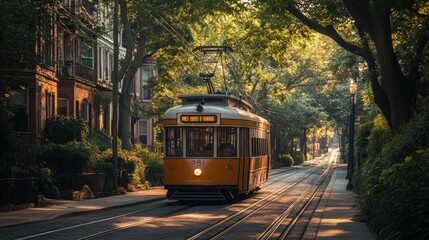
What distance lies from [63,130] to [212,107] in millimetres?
12106

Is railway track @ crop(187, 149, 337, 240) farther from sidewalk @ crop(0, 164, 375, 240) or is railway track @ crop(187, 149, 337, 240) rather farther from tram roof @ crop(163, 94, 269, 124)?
tram roof @ crop(163, 94, 269, 124)

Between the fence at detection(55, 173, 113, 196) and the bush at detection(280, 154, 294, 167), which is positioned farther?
the bush at detection(280, 154, 294, 167)

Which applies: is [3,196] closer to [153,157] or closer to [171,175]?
[171,175]

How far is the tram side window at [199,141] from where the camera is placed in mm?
22906

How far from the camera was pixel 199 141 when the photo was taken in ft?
75.6

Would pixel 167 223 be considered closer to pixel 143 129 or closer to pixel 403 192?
pixel 403 192

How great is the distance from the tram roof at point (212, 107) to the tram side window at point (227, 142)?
464 mm

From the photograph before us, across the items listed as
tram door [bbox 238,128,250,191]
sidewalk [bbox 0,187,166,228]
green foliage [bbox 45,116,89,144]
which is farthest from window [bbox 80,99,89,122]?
tram door [bbox 238,128,250,191]

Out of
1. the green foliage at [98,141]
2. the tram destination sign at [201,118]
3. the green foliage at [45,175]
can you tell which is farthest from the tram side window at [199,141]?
the green foliage at [98,141]

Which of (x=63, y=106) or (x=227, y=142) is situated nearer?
(x=227, y=142)

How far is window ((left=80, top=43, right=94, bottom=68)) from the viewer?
41312 mm

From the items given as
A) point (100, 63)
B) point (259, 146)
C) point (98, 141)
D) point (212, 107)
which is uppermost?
point (100, 63)

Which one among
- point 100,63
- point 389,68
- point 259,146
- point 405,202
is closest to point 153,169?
point 100,63

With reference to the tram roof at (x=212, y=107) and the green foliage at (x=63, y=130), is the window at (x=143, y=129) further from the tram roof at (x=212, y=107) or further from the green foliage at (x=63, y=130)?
the tram roof at (x=212, y=107)
